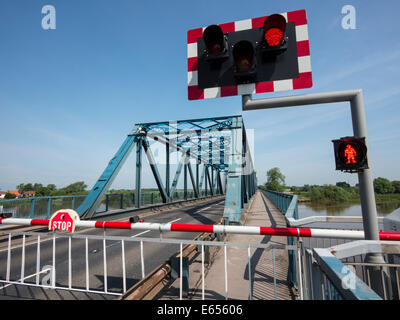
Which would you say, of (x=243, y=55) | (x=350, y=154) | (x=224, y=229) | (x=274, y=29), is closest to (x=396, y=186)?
(x=350, y=154)

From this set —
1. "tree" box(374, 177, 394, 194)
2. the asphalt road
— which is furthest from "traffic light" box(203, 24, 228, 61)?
"tree" box(374, 177, 394, 194)

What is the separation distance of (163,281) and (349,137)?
2908 millimetres

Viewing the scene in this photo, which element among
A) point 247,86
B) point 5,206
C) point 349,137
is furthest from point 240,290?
point 5,206

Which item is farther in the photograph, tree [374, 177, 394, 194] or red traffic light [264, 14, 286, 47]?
tree [374, 177, 394, 194]

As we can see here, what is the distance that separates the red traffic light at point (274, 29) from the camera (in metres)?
1.92

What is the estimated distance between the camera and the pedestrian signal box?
6.63 feet

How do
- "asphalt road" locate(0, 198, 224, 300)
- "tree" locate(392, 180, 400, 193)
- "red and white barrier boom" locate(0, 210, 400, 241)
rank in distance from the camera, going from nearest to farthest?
"red and white barrier boom" locate(0, 210, 400, 241) < "asphalt road" locate(0, 198, 224, 300) < "tree" locate(392, 180, 400, 193)

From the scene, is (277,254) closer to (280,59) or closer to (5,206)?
(280,59)

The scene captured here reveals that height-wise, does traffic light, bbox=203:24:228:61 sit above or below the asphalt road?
above

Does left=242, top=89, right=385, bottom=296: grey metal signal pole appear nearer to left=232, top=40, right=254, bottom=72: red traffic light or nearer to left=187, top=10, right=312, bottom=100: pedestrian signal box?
left=187, top=10, right=312, bottom=100: pedestrian signal box

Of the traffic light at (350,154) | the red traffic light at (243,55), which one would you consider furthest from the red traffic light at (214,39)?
the traffic light at (350,154)

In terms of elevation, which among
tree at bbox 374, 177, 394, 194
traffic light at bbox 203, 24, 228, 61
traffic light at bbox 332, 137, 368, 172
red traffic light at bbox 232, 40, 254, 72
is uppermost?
traffic light at bbox 203, 24, 228, 61

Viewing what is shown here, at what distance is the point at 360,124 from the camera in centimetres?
196

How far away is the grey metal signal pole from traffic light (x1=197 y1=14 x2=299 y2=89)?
244 millimetres
